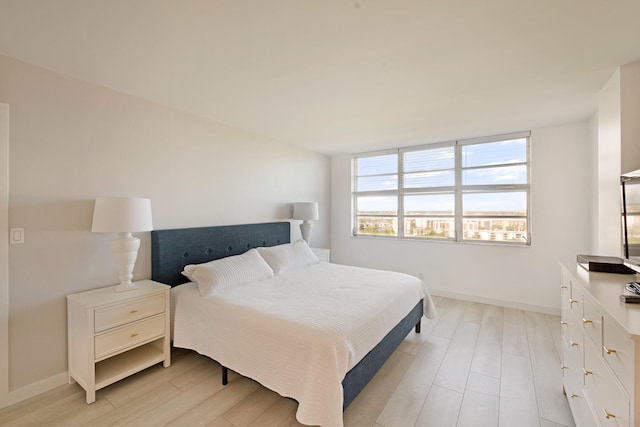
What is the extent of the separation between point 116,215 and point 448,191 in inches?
166

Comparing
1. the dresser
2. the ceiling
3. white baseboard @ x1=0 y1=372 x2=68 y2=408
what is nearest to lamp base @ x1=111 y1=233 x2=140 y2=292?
white baseboard @ x1=0 y1=372 x2=68 y2=408

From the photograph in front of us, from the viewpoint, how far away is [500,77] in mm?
2225

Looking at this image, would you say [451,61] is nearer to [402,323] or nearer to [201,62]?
[201,62]

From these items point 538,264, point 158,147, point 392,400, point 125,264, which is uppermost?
point 158,147

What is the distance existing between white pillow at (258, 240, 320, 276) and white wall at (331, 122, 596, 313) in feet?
6.61

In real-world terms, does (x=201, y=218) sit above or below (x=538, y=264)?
above

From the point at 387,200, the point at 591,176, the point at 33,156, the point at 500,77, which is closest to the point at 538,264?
the point at 591,176

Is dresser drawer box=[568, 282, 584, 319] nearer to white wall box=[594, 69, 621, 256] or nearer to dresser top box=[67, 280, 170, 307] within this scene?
white wall box=[594, 69, 621, 256]

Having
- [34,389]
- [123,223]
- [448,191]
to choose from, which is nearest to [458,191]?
[448,191]

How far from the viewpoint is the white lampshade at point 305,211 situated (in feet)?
14.0

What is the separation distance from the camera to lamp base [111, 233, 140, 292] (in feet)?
7.23

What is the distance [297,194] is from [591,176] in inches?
152

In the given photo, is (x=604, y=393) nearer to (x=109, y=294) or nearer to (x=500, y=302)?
(x=500, y=302)

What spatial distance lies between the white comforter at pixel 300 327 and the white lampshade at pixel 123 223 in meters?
0.51
